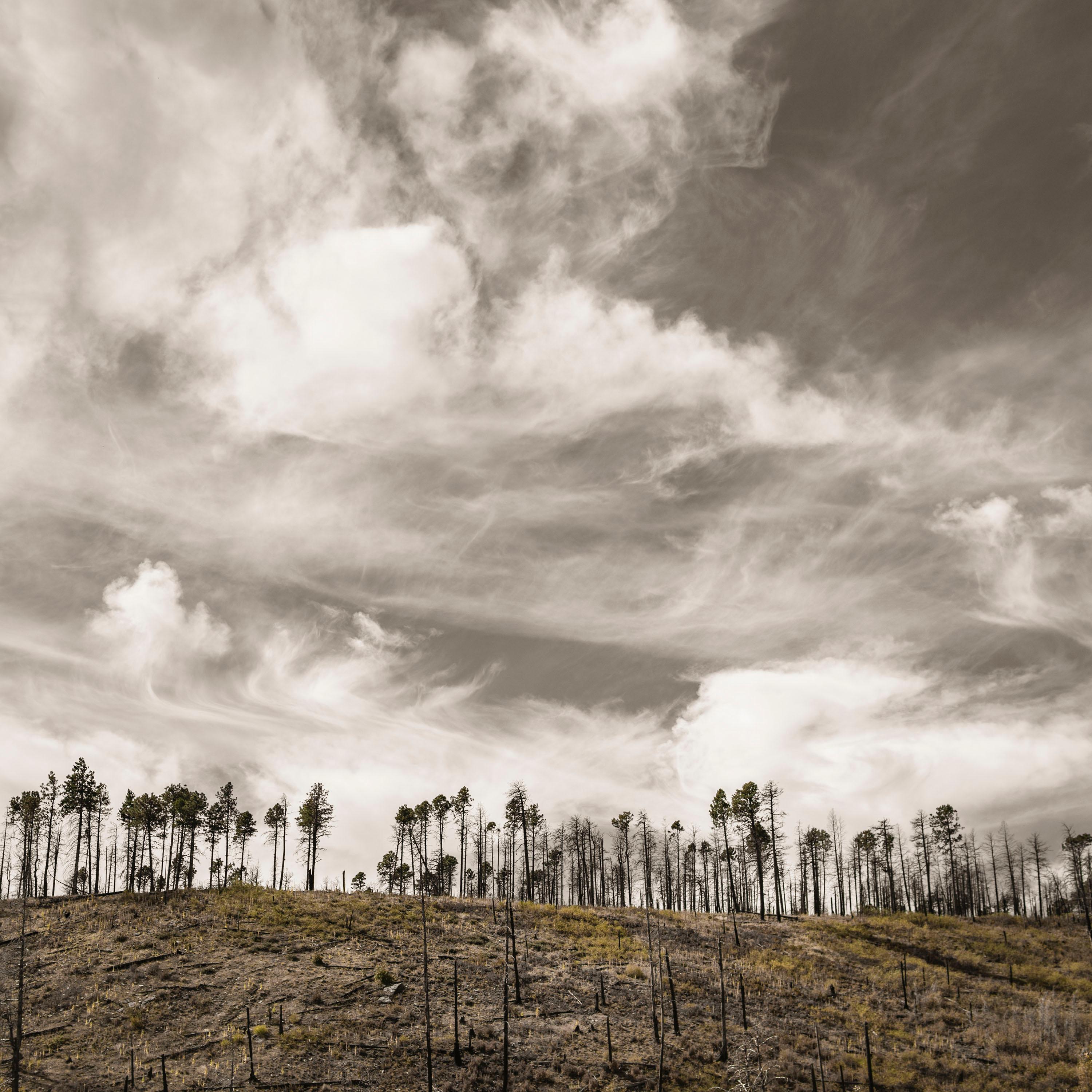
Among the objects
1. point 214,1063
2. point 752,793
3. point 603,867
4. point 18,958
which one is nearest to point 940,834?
point 752,793

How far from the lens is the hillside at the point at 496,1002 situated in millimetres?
43250

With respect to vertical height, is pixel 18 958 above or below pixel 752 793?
below

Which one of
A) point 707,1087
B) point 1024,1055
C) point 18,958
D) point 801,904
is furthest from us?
point 801,904

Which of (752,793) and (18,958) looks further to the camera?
(752,793)

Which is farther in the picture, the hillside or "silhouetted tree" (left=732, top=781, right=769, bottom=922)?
"silhouetted tree" (left=732, top=781, right=769, bottom=922)

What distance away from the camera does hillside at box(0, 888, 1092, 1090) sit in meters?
43.2

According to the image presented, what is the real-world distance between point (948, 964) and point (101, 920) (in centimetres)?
7187

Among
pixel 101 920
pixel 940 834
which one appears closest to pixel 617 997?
pixel 101 920

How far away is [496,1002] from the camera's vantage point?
52.6m

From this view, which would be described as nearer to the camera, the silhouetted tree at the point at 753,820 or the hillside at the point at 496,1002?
the hillside at the point at 496,1002

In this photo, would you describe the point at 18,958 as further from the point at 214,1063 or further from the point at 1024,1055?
the point at 1024,1055

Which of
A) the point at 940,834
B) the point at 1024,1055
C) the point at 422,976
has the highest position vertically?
the point at 940,834

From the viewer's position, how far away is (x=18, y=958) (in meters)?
58.3

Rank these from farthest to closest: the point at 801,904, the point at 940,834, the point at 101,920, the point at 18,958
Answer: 1. the point at 801,904
2. the point at 940,834
3. the point at 101,920
4. the point at 18,958
